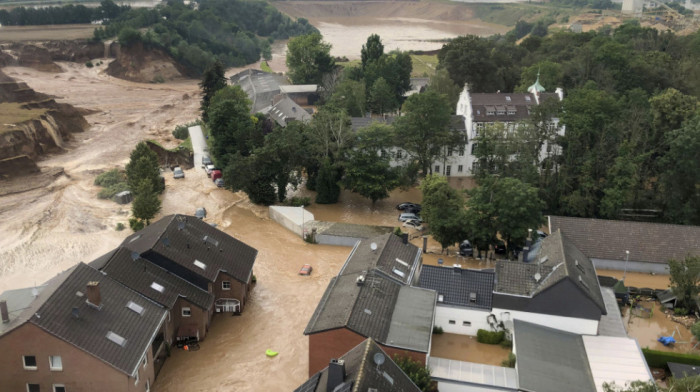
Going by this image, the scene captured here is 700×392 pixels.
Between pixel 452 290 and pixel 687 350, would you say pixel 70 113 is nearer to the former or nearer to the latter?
pixel 452 290

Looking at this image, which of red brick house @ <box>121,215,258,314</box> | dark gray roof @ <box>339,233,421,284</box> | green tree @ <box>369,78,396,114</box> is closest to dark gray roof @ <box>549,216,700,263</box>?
dark gray roof @ <box>339,233,421,284</box>

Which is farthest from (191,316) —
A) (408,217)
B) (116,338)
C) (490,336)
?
(408,217)

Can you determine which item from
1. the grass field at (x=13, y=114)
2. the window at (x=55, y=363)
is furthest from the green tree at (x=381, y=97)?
the window at (x=55, y=363)

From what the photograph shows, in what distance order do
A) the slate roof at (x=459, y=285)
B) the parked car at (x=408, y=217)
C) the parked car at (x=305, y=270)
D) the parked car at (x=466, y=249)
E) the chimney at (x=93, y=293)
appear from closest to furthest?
the chimney at (x=93, y=293), the slate roof at (x=459, y=285), the parked car at (x=305, y=270), the parked car at (x=466, y=249), the parked car at (x=408, y=217)

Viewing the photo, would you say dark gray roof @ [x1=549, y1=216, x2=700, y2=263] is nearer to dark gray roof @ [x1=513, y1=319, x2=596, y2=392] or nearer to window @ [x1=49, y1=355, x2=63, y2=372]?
dark gray roof @ [x1=513, y1=319, x2=596, y2=392]

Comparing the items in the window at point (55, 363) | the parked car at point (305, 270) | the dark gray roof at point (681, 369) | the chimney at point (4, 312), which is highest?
the chimney at point (4, 312)

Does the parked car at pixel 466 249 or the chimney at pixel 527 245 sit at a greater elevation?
the chimney at pixel 527 245

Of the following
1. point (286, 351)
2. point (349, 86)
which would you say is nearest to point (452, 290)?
point (286, 351)

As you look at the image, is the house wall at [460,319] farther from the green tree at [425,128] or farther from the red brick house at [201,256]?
the green tree at [425,128]
